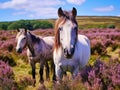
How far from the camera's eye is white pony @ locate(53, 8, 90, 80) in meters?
5.39

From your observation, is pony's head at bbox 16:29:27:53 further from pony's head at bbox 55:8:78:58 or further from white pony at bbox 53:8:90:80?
pony's head at bbox 55:8:78:58

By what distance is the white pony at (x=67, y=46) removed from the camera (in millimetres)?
5395

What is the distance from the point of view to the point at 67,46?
5316 mm

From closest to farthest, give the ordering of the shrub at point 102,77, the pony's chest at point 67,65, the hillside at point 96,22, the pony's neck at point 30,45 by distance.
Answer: the shrub at point 102,77 < the pony's chest at point 67,65 < the pony's neck at point 30,45 < the hillside at point 96,22

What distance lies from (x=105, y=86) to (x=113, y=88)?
23 centimetres

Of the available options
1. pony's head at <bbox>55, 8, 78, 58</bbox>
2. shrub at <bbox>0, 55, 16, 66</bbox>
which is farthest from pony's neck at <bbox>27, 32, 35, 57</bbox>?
shrub at <bbox>0, 55, 16, 66</bbox>

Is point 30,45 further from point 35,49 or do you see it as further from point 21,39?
point 21,39

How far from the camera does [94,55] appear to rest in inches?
592

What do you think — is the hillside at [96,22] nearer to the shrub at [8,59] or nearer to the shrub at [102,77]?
the shrub at [8,59]

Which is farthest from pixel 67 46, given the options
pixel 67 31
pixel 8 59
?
pixel 8 59

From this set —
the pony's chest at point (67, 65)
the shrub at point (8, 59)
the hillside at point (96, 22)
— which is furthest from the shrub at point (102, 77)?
the hillside at point (96, 22)

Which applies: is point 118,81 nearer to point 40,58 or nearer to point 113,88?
point 113,88

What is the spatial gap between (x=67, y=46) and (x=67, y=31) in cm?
34

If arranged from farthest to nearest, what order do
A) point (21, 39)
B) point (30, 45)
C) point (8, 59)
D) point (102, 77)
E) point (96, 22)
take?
point (96, 22), point (8, 59), point (30, 45), point (21, 39), point (102, 77)
